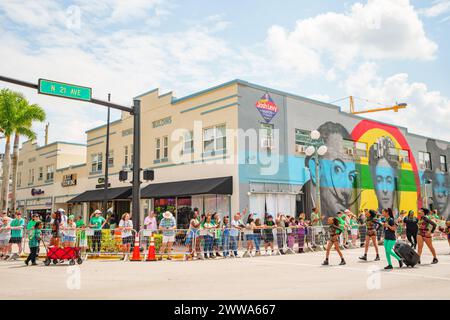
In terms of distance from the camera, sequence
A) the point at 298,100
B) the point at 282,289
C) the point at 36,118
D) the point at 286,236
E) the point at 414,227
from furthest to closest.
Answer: the point at 36,118, the point at 298,100, the point at 286,236, the point at 414,227, the point at 282,289

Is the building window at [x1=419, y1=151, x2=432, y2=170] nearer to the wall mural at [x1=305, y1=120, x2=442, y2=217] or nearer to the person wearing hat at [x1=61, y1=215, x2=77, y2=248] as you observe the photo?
the wall mural at [x1=305, y1=120, x2=442, y2=217]

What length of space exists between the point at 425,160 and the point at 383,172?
730 cm

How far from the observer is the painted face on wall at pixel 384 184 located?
98.1 ft

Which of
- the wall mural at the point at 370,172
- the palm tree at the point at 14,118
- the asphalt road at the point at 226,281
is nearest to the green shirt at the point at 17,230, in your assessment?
the asphalt road at the point at 226,281

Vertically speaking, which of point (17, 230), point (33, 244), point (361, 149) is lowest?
point (33, 244)

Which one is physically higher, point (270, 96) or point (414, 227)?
point (270, 96)

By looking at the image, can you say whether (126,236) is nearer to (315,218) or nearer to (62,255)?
(62,255)

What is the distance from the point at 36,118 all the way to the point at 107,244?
22.7m

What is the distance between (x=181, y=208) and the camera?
2420cm

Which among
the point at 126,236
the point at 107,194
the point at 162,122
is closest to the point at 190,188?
the point at 162,122

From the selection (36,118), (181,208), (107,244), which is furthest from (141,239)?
(36,118)

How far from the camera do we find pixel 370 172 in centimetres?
2956

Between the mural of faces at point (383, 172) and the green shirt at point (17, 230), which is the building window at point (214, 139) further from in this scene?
the mural of faces at point (383, 172)

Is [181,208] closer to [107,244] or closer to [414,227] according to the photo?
[107,244]
